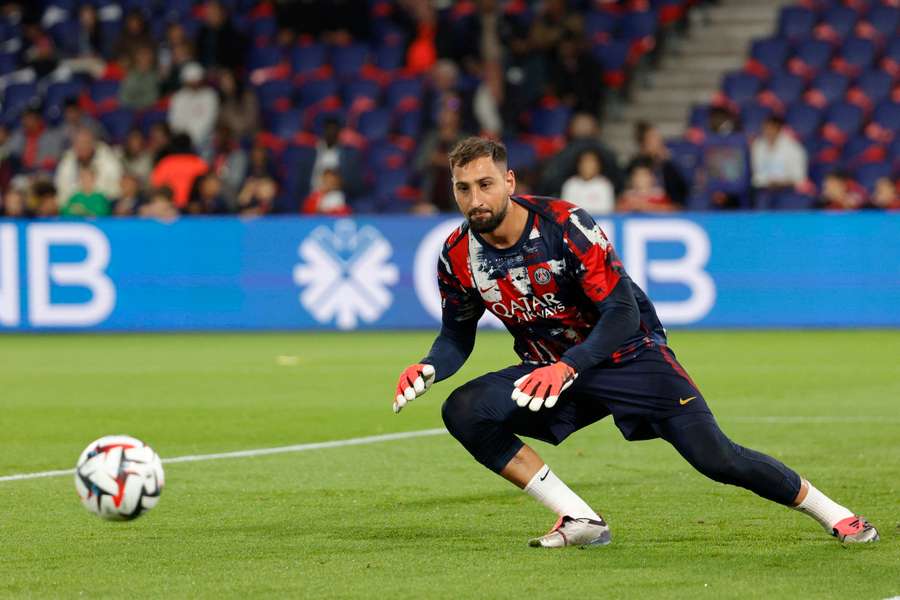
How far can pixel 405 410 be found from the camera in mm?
12328

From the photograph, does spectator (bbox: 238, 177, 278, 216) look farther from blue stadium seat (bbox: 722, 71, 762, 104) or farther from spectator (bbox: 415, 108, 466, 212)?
blue stadium seat (bbox: 722, 71, 762, 104)

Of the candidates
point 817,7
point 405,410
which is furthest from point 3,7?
point 405,410

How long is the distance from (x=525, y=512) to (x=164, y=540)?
1717 millimetres

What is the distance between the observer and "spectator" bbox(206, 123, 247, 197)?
70.6 feet

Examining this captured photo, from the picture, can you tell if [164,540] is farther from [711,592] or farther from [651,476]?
[651,476]

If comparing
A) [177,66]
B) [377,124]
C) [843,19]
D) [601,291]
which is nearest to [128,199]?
[177,66]

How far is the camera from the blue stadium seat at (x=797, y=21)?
2298 cm

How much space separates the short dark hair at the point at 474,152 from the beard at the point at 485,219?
0.62 ft

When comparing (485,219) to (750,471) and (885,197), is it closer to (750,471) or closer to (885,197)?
(750,471)

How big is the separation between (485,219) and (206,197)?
553 inches

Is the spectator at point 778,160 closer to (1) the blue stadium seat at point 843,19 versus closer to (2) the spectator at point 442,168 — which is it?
(1) the blue stadium seat at point 843,19

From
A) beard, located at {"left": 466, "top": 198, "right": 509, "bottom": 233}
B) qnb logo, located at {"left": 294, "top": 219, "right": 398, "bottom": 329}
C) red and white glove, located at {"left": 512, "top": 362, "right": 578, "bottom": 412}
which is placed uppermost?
beard, located at {"left": 466, "top": 198, "right": 509, "bottom": 233}

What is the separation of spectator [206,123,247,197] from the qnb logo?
104 inches

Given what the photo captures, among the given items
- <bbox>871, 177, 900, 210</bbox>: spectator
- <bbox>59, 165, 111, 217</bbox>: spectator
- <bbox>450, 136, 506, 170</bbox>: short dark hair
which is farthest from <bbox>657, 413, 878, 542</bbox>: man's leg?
<bbox>59, 165, 111, 217</bbox>: spectator
